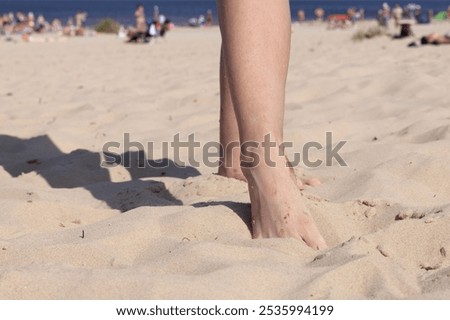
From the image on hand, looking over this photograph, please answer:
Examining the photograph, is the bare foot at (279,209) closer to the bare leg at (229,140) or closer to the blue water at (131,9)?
the bare leg at (229,140)

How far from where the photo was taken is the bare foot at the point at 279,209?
5.60 feet

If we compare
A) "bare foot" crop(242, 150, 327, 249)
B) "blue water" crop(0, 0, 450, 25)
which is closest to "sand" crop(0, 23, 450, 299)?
"bare foot" crop(242, 150, 327, 249)

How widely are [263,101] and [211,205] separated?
0.37 metres

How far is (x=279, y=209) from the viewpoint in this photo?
1720mm

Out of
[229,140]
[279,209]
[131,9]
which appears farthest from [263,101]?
[131,9]

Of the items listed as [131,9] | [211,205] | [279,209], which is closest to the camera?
[279,209]

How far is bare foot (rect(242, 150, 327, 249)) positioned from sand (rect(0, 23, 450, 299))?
0.05m

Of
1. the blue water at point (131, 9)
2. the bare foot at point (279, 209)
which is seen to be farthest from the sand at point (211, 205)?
the blue water at point (131, 9)

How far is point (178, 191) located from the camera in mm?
2342

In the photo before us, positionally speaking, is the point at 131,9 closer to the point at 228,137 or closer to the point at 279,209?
the point at 228,137

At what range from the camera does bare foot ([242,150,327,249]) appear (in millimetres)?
1708
